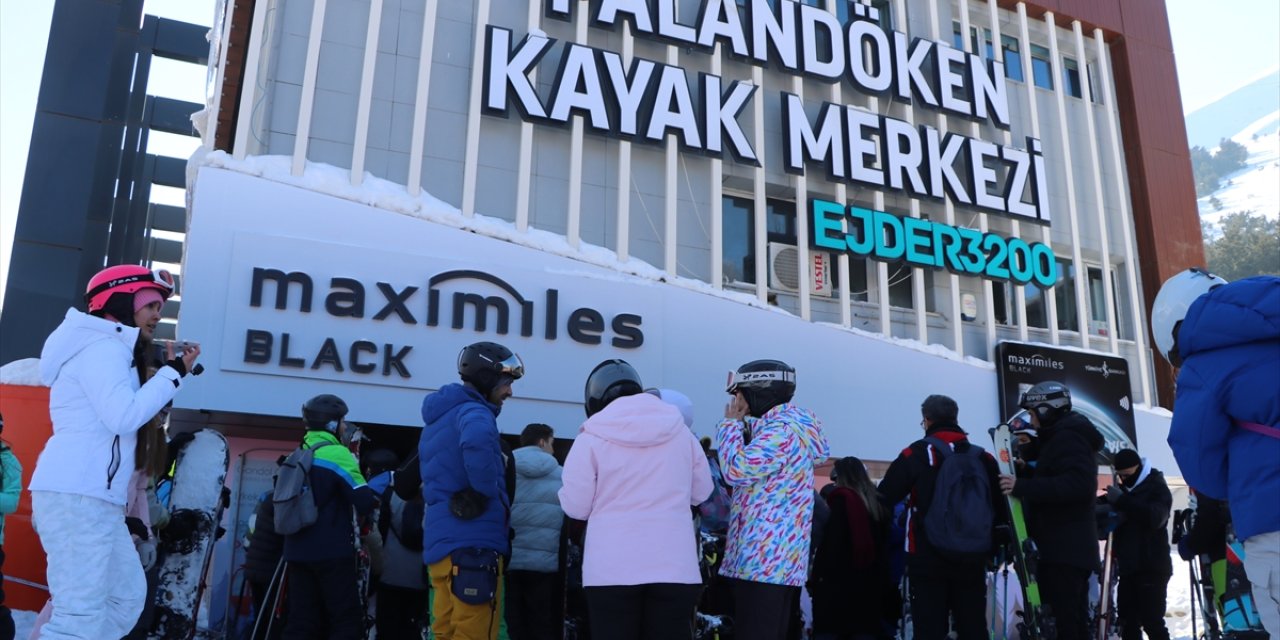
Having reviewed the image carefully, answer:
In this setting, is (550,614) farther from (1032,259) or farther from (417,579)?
(1032,259)

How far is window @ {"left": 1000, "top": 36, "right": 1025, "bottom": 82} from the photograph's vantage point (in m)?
14.8

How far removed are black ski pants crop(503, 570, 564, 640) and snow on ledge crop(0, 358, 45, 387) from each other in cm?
404

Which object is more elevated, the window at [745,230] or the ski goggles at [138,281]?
the window at [745,230]

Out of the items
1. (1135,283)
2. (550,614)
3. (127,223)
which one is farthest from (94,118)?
(1135,283)

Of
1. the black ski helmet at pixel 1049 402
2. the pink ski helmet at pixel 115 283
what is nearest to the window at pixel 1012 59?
the black ski helmet at pixel 1049 402

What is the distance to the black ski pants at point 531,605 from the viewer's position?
18.4ft

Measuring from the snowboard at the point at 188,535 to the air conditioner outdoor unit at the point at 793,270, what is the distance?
7.20 m

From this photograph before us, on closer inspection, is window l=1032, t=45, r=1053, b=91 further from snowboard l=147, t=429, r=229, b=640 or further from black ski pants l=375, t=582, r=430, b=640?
snowboard l=147, t=429, r=229, b=640

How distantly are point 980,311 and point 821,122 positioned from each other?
3501 mm

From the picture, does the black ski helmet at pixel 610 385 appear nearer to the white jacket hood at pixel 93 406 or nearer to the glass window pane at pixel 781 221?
the white jacket hood at pixel 93 406

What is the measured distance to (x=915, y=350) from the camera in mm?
12055

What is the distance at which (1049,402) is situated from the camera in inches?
246

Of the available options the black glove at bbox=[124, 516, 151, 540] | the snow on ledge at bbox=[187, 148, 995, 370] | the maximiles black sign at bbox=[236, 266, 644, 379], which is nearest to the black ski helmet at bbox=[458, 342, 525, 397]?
the black glove at bbox=[124, 516, 151, 540]

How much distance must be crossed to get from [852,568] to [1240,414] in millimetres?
3271
